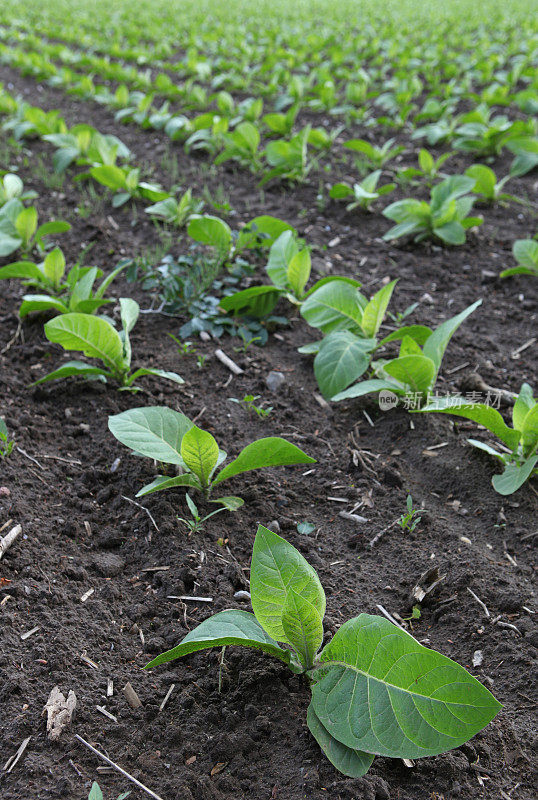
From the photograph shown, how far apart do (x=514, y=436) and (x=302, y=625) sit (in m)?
0.99

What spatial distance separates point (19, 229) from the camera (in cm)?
307

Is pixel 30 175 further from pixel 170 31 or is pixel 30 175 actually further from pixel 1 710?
pixel 170 31

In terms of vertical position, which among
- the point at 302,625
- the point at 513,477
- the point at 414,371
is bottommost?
the point at 513,477

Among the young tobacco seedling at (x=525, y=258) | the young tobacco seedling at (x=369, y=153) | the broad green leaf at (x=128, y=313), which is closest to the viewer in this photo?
the broad green leaf at (x=128, y=313)

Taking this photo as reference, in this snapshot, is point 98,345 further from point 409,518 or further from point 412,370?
point 409,518

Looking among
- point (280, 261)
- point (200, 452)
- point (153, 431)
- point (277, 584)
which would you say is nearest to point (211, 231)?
point (280, 261)

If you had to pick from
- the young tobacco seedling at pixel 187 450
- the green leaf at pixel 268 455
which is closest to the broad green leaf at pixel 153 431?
the young tobacco seedling at pixel 187 450

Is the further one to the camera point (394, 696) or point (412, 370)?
point (412, 370)

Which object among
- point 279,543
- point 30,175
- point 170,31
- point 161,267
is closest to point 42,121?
point 30,175

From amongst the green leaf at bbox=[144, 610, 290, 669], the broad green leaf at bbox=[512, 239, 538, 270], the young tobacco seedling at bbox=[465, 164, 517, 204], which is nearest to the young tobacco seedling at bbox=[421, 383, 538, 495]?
the green leaf at bbox=[144, 610, 290, 669]

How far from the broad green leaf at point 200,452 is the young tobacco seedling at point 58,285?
844mm

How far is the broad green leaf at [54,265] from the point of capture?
8.80 feet

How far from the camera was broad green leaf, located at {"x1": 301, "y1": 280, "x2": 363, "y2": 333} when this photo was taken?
94.7 inches

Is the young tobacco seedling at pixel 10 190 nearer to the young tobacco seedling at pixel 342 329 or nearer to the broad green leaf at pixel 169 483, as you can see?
the young tobacco seedling at pixel 342 329
